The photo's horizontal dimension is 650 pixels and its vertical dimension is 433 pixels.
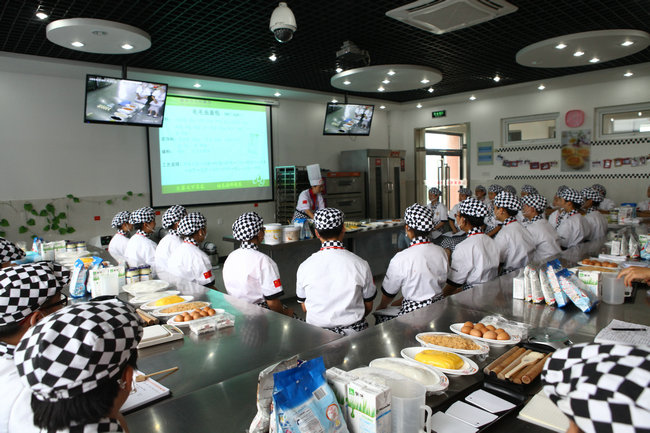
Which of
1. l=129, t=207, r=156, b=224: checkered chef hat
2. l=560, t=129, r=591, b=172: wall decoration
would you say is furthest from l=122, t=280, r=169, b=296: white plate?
l=560, t=129, r=591, b=172: wall decoration

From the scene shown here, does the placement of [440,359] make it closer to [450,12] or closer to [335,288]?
[335,288]

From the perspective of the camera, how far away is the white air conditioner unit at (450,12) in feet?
11.5

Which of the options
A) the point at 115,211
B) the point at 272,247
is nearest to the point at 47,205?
the point at 115,211

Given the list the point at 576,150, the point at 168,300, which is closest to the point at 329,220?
the point at 168,300

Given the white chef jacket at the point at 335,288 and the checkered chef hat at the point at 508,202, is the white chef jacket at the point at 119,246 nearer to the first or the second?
the white chef jacket at the point at 335,288

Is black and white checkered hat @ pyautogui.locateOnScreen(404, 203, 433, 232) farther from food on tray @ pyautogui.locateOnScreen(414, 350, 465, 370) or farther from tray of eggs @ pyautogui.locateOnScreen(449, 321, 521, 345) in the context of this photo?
food on tray @ pyautogui.locateOnScreen(414, 350, 465, 370)

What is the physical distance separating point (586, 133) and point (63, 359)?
8911mm

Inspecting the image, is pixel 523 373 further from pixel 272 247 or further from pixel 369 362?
pixel 272 247

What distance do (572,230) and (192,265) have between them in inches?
169

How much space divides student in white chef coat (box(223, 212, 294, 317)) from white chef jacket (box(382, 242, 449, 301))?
0.79m

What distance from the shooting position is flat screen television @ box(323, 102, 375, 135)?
734 cm

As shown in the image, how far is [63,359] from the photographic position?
85 cm

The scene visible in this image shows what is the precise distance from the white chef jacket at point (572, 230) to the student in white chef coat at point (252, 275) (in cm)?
→ 371

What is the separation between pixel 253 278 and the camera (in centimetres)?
296
